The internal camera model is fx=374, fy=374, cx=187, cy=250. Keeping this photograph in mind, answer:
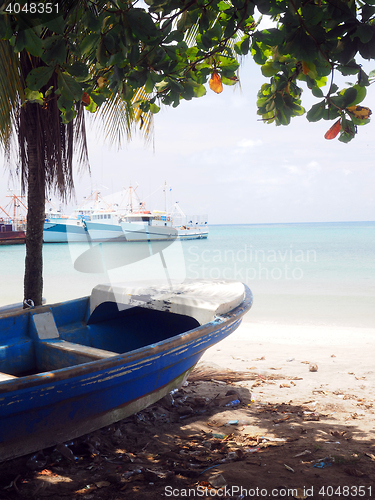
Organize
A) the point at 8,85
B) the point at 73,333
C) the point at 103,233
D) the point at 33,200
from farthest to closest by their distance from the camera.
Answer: the point at 103,233
the point at 33,200
the point at 73,333
the point at 8,85

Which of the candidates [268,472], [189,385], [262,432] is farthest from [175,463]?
[189,385]

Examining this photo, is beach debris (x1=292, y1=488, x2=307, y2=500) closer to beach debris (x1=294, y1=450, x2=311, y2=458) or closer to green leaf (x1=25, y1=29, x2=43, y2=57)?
beach debris (x1=294, y1=450, x2=311, y2=458)

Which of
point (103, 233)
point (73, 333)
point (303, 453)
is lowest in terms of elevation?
point (303, 453)

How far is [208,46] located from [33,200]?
9.88 ft

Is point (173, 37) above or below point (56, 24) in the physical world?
above

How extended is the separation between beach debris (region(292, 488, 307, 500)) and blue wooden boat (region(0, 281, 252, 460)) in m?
1.32

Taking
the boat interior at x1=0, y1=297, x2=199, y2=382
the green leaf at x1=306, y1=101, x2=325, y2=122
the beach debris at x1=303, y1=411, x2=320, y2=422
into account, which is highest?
the green leaf at x1=306, y1=101, x2=325, y2=122

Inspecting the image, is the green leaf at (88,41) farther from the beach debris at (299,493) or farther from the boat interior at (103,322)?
the beach debris at (299,493)

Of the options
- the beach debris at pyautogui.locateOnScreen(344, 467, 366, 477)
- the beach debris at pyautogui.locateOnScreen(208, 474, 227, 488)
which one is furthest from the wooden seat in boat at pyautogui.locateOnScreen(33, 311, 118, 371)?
the beach debris at pyautogui.locateOnScreen(344, 467, 366, 477)

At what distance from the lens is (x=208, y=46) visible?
2.43 meters

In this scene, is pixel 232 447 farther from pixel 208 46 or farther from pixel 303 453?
pixel 208 46

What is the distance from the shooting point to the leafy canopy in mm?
1896

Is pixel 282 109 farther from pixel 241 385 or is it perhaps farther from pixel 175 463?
pixel 241 385

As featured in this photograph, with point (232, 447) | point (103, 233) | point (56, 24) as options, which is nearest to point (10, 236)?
point (103, 233)
